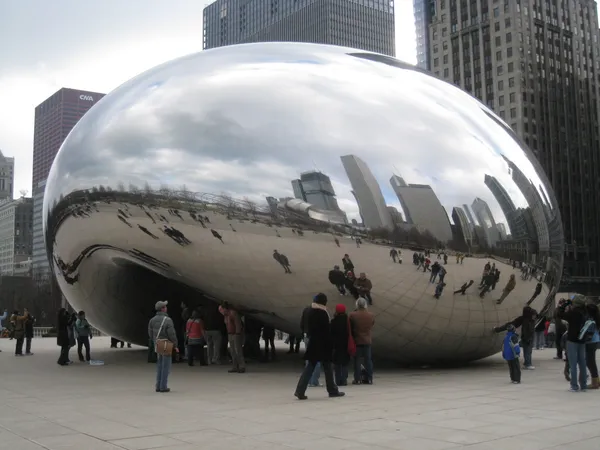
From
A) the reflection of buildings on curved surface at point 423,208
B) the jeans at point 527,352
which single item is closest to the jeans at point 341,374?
the reflection of buildings on curved surface at point 423,208

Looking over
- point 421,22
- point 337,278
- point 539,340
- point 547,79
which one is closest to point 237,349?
point 337,278

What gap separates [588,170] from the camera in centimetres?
10869

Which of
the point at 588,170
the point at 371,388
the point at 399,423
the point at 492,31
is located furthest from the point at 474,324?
the point at 588,170

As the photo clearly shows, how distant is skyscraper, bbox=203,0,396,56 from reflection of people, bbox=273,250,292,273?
14612 cm

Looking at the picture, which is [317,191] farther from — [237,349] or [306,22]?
[306,22]

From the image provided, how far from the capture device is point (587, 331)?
29.5ft

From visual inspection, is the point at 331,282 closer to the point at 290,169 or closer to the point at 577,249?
the point at 290,169

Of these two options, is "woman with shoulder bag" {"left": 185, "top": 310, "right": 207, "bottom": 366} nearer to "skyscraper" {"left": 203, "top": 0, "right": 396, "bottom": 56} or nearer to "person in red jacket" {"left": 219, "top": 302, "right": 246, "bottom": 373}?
"person in red jacket" {"left": 219, "top": 302, "right": 246, "bottom": 373}

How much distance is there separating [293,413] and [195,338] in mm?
6369

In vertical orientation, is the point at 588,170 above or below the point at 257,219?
above

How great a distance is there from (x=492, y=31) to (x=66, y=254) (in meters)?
98.2

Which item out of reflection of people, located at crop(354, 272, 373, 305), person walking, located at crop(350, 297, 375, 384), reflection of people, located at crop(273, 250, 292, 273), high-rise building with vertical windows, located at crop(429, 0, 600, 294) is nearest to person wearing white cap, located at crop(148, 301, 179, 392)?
reflection of people, located at crop(273, 250, 292, 273)

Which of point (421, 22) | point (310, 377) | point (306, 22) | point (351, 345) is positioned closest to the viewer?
point (310, 377)

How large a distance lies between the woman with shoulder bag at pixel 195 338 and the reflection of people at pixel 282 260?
3788 millimetres
